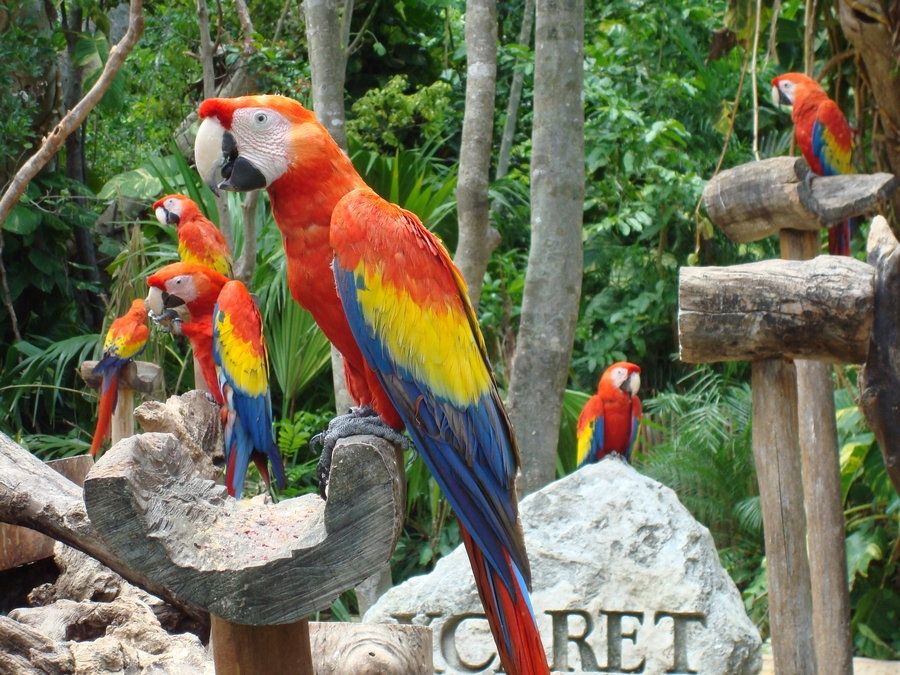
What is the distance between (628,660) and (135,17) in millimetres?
2082

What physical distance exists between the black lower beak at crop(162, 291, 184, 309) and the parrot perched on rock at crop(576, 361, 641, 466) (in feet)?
5.02

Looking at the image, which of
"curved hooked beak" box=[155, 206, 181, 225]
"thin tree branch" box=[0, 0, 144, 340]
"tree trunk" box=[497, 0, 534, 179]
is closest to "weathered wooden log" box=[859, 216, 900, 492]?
"thin tree branch" box=[0, 0, 144, 340]

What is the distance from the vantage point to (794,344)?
6.40ft

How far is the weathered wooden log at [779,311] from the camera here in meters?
1.87

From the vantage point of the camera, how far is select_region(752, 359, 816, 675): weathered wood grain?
2.18 m

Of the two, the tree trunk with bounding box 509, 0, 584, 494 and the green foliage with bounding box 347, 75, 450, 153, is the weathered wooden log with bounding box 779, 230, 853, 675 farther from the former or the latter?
the green foliage with bounding box 347, 75, 450, 153

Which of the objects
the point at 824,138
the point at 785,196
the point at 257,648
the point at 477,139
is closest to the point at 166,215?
the point at 477,139

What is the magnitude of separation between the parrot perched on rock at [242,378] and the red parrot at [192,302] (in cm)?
17

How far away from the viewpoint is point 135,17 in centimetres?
256

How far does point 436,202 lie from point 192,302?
1.36 meters

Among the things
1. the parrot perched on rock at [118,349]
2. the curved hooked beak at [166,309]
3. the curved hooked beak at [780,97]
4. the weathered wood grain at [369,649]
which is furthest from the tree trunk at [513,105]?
the weathered wood grain at [369,649]

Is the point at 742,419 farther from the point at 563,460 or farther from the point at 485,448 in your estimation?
the point at 485,448

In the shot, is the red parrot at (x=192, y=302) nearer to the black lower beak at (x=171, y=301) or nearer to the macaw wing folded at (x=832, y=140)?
the black lower beak at (x=171, y=301)

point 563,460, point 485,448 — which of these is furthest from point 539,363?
point 485,448
